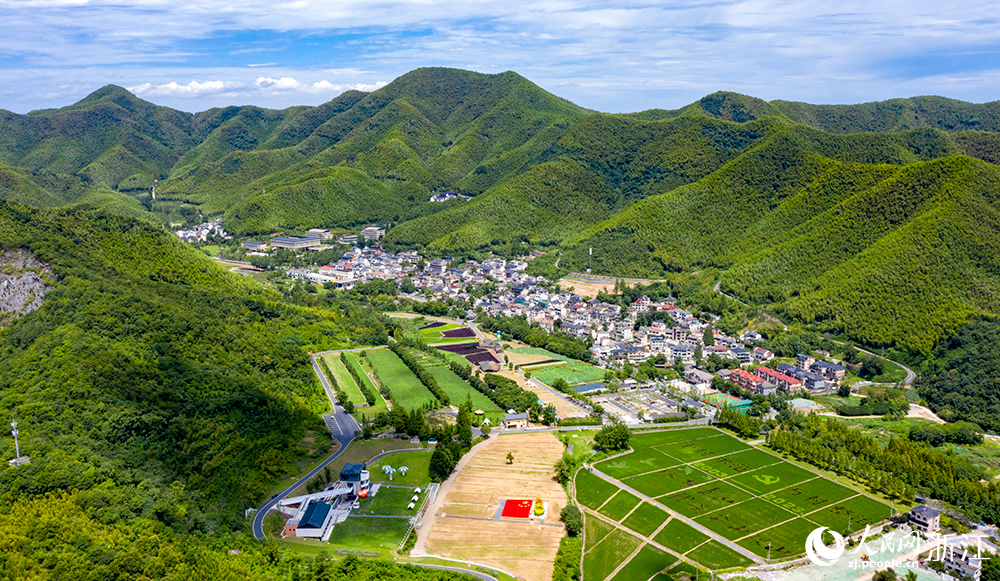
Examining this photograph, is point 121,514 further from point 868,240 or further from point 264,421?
point 868,240

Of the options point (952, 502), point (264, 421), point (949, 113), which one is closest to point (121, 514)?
point (264, 421)

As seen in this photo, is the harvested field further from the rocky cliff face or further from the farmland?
the rocky cliff face

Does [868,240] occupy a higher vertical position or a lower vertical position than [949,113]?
lower

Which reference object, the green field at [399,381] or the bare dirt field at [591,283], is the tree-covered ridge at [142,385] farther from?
the bare dirt field at [591,283]

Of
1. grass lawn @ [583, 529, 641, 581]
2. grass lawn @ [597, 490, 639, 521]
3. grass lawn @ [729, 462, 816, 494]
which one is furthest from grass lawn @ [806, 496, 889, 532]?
grass lawn @ [583, 529, 641, 581]

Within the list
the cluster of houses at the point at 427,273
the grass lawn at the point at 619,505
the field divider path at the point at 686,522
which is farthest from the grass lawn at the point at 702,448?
the cluster of houses at the point at 427,273
